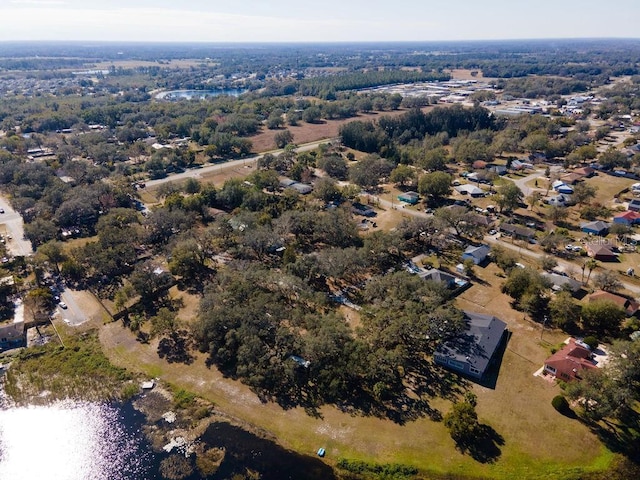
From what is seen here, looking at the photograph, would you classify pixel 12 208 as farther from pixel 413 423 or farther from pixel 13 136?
pixel 413 423

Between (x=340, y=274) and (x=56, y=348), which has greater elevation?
(x=340, y=274)

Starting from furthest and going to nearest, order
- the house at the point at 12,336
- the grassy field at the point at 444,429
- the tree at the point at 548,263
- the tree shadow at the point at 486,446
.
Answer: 1. the tree at the point at 548,263
2. the house at the point at 12,336
3. the tree shadow at the point at 486,446
4. the grassy field at the point at 444,429

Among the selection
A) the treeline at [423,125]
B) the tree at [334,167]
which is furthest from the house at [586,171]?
the tree at [334,167]

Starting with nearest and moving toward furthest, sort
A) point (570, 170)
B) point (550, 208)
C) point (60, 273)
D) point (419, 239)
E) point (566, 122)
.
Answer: point (60, 273), point (419, 239), point (550, 208), point (570, 170), point (566, 122)

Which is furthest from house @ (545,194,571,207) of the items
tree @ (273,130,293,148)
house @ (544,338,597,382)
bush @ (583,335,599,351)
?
tree @ (273,130,293,148)

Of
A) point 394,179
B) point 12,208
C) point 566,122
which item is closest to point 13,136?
point 12,208

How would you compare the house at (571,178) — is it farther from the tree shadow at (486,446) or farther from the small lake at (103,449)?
the small lake at (103,449)

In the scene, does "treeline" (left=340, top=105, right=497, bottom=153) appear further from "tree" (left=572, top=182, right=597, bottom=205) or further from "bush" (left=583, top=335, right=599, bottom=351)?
"bush" (left=583, top=335, right=599, bottom=351)

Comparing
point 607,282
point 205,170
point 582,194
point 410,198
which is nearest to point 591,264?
point 607,282
